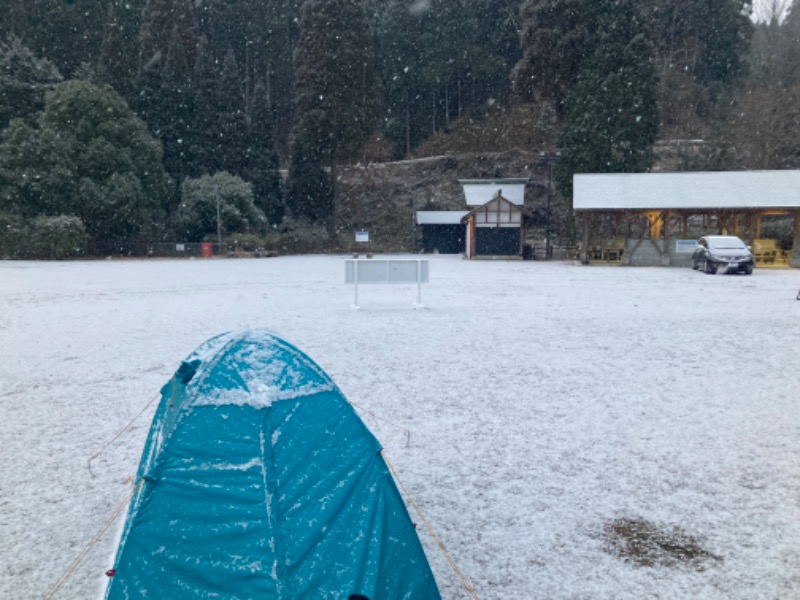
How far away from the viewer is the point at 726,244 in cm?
2447

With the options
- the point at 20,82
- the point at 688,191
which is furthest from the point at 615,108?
the point at 20,82

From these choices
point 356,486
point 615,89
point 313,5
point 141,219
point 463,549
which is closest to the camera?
point 356,486

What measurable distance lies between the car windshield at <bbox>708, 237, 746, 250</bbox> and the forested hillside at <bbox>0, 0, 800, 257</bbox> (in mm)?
13251

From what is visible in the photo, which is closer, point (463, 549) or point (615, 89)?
point (463, 549)

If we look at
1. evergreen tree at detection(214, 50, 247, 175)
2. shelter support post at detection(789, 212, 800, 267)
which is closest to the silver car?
shelter support post at detection(789, 212, 800, 267)

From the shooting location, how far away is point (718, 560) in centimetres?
376

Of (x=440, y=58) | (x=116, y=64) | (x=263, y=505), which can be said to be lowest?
(x=263, y=505)

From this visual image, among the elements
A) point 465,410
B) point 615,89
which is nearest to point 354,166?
point 615,89

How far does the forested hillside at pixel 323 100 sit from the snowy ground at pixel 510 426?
87.4 ft

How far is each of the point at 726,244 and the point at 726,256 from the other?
1037 mm

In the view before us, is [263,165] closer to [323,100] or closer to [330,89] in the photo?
[323,100]

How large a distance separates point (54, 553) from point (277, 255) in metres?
41.3

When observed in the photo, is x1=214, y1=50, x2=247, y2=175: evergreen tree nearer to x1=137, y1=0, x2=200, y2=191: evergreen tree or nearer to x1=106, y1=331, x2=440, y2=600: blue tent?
x1=137, y1=0, x2=200, y2=191: evergreen tree

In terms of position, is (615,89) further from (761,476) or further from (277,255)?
(761,476)
